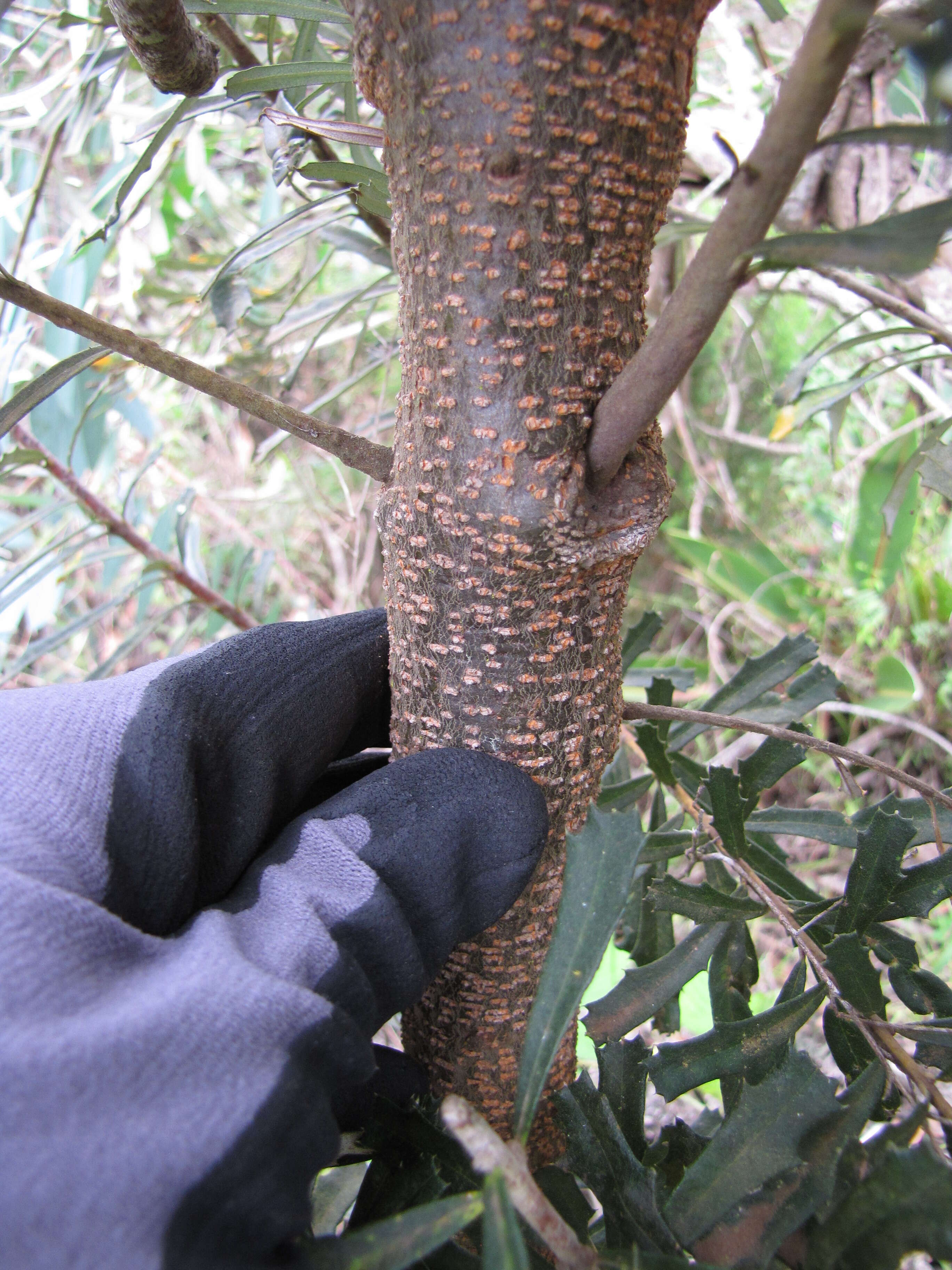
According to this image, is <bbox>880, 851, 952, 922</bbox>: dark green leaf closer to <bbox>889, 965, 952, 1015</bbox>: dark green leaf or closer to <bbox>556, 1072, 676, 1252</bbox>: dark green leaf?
<bbox>889, 965, 952, 1015</bbox>: dark green leaf

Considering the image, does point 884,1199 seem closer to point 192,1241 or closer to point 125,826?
point 192,1241

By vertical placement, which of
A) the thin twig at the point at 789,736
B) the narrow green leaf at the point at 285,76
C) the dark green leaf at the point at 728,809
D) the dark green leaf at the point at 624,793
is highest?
the narrow green leaf at the point at 285,76

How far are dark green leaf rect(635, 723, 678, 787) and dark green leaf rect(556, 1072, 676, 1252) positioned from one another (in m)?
0.27

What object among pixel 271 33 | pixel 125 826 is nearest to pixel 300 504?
pixel 271 33

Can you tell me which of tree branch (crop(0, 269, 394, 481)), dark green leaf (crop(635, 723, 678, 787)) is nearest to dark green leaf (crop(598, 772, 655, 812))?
dark green leaf (crop(635, 723, 678, 787))

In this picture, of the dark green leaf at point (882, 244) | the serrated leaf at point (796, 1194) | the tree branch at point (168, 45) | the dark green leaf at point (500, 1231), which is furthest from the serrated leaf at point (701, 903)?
the tree branch at point (168, 45)

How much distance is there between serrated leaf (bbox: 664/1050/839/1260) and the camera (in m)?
0.43

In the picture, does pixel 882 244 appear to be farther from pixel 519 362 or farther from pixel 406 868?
pixel 406 868

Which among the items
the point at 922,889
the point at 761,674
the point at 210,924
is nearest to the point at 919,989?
the point at 922,889

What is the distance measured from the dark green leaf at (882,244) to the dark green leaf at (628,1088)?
47cm

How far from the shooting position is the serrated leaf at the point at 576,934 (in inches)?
16.8

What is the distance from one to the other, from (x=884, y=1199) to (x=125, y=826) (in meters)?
0.43

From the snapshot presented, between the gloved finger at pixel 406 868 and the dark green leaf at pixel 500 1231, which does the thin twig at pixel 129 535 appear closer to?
the gloved finger at pixel 406 868

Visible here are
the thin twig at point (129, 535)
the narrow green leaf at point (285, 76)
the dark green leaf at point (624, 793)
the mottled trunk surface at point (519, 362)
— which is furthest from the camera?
the thin twig at point (129, 535)
